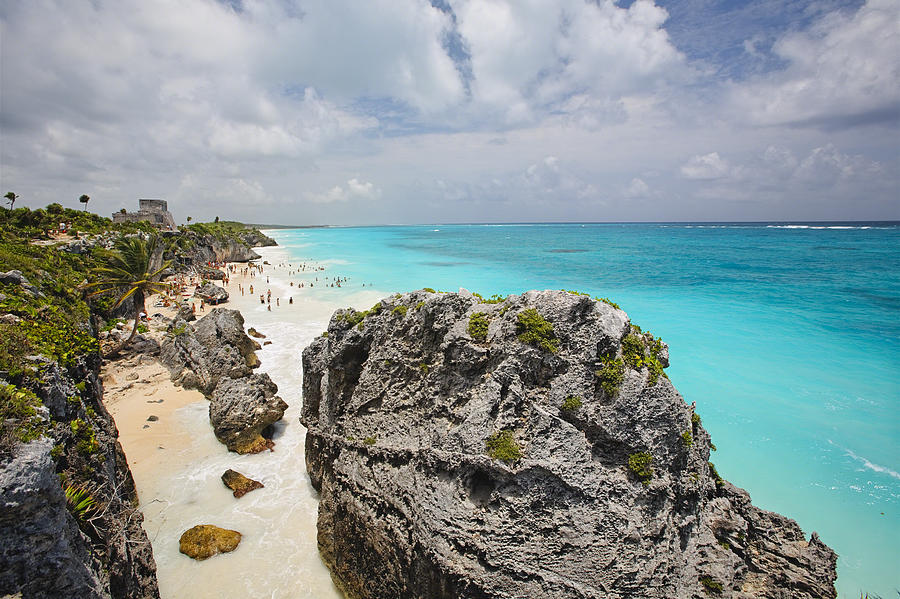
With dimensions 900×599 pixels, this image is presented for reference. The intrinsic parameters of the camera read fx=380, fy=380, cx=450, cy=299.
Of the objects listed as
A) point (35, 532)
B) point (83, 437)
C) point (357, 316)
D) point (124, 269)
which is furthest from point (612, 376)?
point (124, 269)

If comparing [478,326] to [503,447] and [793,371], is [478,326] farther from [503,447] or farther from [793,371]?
[793,371]

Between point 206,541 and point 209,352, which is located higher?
point 209,352

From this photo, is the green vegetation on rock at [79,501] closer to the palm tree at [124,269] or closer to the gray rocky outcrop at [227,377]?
the gray rocky outcrop at [227,377]

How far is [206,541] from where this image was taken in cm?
1111

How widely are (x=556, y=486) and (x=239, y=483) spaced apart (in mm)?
11690

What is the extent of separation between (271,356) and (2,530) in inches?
871

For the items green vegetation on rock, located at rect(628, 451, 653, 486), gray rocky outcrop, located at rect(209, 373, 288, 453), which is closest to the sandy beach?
gray rocky outcrop, located at rect(209, 373, 288, 453)

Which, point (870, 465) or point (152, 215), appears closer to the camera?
point (870, 465)

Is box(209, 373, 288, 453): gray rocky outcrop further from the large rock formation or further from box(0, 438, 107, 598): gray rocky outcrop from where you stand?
box(0, 438, 107, 598): gray rocky outcrop

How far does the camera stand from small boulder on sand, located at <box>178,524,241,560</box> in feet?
35.7

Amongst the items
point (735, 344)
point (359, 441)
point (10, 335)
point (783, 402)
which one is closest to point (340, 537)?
point (359, 441)

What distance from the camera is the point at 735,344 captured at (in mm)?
31797

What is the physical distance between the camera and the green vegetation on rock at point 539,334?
801 centimetres

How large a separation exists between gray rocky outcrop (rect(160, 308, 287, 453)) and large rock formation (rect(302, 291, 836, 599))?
28.4 feet
